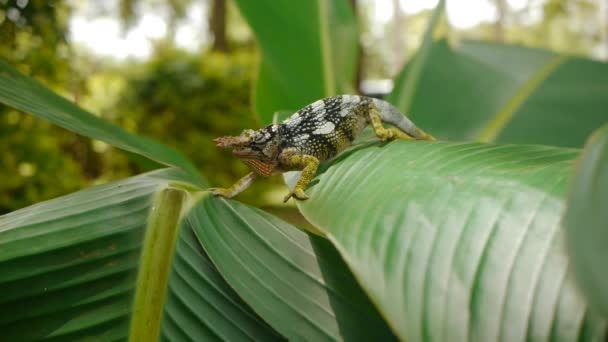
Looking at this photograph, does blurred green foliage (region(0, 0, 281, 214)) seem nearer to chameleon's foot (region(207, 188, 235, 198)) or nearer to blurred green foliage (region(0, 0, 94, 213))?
blurred green foliage (region(0, 0, 94, 213))

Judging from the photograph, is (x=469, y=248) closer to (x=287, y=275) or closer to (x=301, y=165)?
(x=287, y=275)

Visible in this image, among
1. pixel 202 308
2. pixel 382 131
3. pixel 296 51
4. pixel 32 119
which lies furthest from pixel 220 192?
pixel 32 119

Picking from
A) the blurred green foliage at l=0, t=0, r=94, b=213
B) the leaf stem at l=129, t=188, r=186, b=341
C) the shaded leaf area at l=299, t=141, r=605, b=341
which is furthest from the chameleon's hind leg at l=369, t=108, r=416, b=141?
the blurred green foliage at l=0, t=0, r=94, b=213

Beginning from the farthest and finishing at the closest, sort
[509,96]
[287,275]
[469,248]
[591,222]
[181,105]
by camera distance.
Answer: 1. [181,105]
2. [509,96]
3. [287,275]
4. [469,248]
5. [591,222]

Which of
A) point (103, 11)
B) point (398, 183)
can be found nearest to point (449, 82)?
point (398, 183)

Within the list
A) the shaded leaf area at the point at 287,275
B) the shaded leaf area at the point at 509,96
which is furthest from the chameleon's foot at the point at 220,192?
the shaded leaf area at the point at 509,96

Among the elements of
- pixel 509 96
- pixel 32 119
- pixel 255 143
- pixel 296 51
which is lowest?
pixel 509 96
